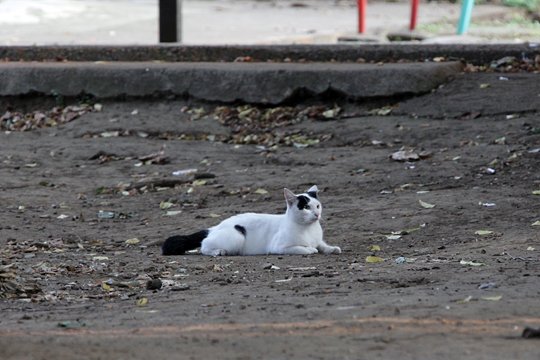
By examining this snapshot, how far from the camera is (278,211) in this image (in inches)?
403

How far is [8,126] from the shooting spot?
1463 centimetres

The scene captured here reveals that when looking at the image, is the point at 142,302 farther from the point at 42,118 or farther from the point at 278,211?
the point at 42,118

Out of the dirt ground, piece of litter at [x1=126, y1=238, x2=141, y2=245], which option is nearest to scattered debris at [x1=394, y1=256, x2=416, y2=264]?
the dirt ground

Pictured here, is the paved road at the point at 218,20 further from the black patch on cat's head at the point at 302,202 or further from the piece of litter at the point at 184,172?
the black patch on cat's head at the point at 302,202

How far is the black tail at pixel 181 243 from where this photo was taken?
28.5 feet

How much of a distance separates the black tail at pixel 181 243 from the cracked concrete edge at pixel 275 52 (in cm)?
634

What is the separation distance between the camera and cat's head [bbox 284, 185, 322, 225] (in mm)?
8562

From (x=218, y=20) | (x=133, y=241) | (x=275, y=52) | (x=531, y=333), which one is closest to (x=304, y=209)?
(x=133, y=241)

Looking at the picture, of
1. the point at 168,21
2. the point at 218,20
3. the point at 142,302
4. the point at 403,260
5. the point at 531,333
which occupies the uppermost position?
the point at 531,333

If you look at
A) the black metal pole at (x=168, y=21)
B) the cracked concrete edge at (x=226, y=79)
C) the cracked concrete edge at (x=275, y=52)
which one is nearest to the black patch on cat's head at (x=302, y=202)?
the cracked concrete edge at (x=226, y=79)

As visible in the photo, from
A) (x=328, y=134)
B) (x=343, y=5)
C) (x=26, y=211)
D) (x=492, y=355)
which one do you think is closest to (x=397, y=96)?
(x=328, y=134)

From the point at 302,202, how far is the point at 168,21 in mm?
8710

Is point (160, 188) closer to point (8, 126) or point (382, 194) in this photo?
point (382, 194)

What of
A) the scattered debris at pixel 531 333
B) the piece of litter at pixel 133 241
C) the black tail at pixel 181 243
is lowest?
the piece of litter at pixel 133 241
